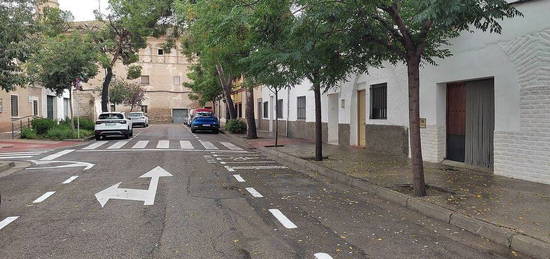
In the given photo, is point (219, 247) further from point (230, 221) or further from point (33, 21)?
point (33, 21)

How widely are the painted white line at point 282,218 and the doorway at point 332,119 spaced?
1296cm

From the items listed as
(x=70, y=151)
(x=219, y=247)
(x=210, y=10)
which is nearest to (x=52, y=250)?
(x=219, y=247)

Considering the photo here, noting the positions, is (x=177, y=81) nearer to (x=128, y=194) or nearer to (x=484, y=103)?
(x=484, y=103)

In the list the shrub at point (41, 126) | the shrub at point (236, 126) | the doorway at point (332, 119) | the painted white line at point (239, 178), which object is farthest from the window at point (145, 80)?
the painted white line at point (239, 178)

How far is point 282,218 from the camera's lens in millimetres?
6375

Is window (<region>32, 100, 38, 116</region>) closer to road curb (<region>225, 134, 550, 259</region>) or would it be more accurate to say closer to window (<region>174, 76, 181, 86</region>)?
road curb (<region>225, 134, 550, 259</region>)

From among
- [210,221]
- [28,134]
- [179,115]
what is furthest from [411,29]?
[179,115]

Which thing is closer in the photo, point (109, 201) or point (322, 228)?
point (322, 228)

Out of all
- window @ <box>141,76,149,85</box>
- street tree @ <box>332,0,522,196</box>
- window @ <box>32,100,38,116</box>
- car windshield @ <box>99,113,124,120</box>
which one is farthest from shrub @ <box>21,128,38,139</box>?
window @ <box>141,76,149,85</box>

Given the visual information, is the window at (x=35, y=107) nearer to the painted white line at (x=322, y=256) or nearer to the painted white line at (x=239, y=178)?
the painted white line at (x=239, y=178)

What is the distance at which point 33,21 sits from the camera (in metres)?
13.1

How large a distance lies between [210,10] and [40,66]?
16.7 meters

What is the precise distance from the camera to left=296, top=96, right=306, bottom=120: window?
2281 centimetres

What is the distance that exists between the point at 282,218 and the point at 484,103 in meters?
6.64
